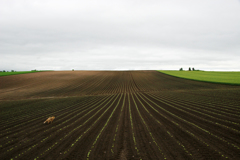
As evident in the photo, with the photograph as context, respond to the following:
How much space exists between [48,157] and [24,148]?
6.24 feet

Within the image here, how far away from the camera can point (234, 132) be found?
7328 millimetres

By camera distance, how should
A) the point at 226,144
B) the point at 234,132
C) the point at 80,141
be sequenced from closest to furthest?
the point at 226,144 → the point at 80,141 → the point at 234,132

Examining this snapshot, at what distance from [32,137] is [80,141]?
3303 mm

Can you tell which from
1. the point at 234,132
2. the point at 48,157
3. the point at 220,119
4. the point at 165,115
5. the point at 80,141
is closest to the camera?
the point at 48,157

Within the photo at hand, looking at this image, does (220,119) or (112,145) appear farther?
(220,119)

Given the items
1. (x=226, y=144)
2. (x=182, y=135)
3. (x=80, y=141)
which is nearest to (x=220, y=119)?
(x=226, y=144)

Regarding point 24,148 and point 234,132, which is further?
point 234,132

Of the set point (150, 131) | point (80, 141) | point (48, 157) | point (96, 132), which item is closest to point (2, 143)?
point (48, 157)

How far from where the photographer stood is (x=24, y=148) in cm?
637

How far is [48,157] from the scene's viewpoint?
562cm

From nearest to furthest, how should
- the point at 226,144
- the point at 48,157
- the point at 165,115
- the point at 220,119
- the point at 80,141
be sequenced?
the point at 48,157 < the point at 226,144 < the point at 80,141 < the point at 220,119 < the point at 165,115

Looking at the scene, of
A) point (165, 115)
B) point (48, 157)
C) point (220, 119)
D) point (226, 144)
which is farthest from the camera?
point (165, 115)

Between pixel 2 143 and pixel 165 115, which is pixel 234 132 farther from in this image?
pixel 2 143

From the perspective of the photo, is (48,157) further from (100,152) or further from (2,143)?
(2,143)
